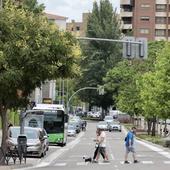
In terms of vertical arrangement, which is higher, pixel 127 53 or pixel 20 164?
pixel 127 53

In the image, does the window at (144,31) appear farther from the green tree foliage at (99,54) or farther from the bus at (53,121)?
the bus at (53,121)

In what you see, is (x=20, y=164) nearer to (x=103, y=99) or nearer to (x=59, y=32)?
(x=59, y=32)

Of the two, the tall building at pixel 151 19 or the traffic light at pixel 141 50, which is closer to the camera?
the traffic light at pixel 141 50

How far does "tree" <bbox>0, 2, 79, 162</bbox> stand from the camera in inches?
1085

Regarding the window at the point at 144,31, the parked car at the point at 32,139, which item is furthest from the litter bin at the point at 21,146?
the window at the point at 144,31

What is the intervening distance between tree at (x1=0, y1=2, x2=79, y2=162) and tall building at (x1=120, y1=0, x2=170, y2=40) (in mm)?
110542

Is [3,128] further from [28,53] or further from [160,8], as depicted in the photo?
[160,8]

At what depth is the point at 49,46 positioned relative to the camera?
28.3 m

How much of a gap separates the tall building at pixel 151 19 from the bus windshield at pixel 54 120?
88651mm

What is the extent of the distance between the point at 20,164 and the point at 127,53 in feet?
25.1

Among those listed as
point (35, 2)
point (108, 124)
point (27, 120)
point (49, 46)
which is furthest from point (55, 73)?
point (108, 124)

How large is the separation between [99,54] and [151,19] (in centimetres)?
2294

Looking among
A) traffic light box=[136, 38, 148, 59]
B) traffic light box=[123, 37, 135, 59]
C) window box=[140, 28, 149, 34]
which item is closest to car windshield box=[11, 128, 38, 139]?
traffic light box=[123, 37, 135, 59]

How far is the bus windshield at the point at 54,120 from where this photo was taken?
5150 cm
